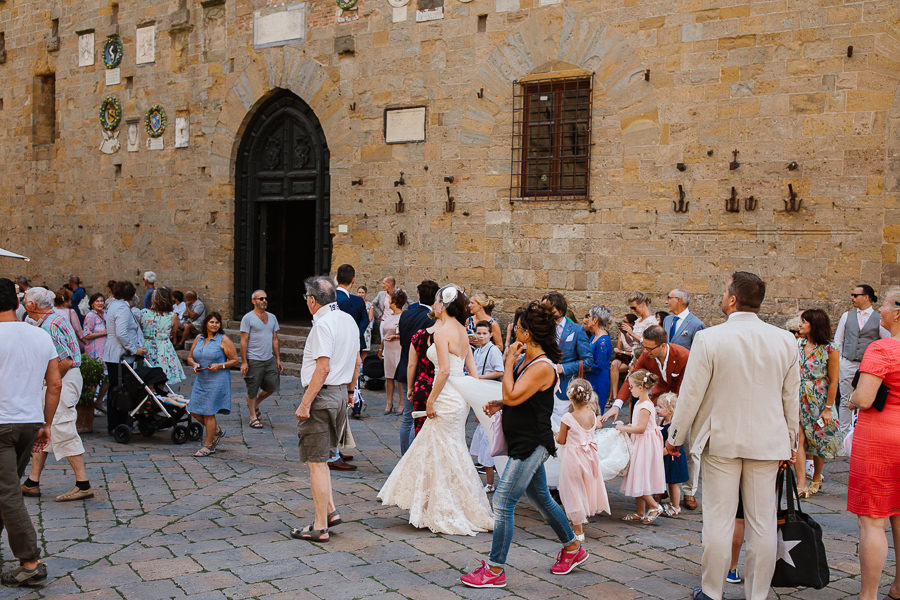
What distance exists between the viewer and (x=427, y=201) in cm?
1391

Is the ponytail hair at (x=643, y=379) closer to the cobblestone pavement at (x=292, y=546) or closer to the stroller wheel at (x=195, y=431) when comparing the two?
the cobblestone pavement at (x=292, y=546)

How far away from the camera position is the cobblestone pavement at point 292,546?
507 centimetres

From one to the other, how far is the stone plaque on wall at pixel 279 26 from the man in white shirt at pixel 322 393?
10.4 metres

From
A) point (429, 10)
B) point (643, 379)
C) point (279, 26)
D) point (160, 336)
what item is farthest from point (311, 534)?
point (279, 26)

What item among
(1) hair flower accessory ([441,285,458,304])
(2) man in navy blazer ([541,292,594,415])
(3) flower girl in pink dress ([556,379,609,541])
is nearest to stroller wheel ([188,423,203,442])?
(2) man in navy blazer ([541,292,594,415])

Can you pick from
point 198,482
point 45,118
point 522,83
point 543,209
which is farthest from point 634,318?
point 45,118

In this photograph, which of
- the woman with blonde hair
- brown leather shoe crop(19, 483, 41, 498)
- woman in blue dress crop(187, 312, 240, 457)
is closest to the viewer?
brown leather shoe crop(19, 483, 41, 498)

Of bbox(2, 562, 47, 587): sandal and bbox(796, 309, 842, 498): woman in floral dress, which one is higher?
bbox(796, 309, 842, 498): woman in floral dress

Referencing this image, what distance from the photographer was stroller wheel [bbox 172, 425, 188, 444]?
9312 mm

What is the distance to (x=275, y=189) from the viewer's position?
53.8 feet

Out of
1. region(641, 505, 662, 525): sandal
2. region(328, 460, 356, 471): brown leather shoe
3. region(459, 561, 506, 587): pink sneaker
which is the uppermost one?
region(459, 561, 506, 587): pink sneaker

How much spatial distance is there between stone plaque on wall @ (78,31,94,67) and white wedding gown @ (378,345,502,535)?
15477 mm

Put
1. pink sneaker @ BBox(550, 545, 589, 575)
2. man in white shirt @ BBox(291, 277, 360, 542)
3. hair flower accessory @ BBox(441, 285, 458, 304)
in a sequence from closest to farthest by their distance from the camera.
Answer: pink sneaker @ BBox(550, 545, 589, 575), man in white shirt @ BBox(291, 277, 360, 542), hair flower accessory @ BBox(441, 285, 458, 304)

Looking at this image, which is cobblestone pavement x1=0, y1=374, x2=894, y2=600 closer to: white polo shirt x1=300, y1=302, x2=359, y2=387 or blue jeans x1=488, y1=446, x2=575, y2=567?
blue jeans x1=488, y1=446, x2=575, y2=567
